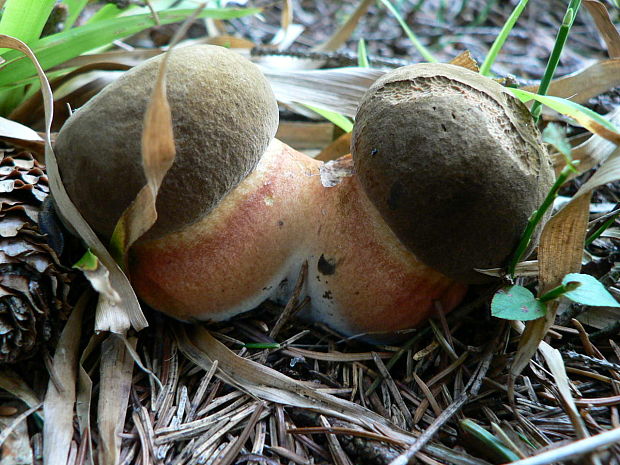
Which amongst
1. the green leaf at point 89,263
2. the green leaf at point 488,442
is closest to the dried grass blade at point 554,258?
the green leaf at point 488,442

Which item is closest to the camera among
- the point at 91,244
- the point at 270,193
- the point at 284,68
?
the point at 91,244

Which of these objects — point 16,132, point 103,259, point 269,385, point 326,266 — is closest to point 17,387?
point 103,259

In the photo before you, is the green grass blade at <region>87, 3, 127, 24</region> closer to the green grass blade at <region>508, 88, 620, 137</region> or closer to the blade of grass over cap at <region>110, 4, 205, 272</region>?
the blade of grass over cap at <region>110, 4, 205, 272</region>

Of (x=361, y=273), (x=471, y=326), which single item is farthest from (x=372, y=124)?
(x=471, y=326)

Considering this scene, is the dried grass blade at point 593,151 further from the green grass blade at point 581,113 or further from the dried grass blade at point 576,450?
the dried grass blade at point 576,450

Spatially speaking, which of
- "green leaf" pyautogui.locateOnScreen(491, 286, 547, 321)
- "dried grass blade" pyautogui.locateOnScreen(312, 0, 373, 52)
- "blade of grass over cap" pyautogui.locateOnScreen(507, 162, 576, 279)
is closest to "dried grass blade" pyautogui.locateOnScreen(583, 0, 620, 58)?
"blade of grass over cap" pyautogui.locateOnScreen(507, 162, 576, 279)

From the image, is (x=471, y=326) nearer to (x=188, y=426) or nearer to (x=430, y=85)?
(x=430, y=85)

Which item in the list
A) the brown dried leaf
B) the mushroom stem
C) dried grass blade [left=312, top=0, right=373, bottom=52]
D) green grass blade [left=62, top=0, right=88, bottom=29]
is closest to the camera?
the mushroom stem
